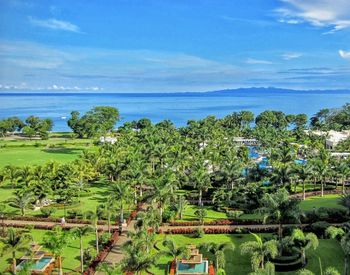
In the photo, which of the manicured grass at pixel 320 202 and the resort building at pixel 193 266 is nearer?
the resort building at pixel 193 266

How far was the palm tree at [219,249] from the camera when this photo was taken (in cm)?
3228

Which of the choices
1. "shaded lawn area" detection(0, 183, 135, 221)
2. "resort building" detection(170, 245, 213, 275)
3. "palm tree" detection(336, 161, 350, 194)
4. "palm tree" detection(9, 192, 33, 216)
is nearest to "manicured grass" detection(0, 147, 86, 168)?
"shaded lawn area" detection(0, 183, 135, 221)

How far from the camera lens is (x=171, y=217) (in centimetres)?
4641

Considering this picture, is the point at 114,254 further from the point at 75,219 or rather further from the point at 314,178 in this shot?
the point at 314,178

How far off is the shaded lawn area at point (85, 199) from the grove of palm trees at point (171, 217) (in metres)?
0.14

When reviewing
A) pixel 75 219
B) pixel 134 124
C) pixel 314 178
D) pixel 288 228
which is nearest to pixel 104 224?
pixel 75 219

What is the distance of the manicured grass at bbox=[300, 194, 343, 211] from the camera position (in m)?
50.4

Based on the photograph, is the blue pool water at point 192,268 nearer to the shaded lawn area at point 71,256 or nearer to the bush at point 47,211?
the shaded lawn area at point 71,256

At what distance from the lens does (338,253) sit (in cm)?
3600

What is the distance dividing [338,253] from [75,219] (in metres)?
28.4

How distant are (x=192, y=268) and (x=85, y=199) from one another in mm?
28577

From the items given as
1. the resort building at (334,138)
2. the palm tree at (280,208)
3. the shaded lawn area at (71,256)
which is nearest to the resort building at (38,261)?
the shaded lawn area at (71,256)

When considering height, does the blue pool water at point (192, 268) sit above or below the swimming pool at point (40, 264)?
above

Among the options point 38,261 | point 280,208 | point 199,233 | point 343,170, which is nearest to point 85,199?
point 199,233
